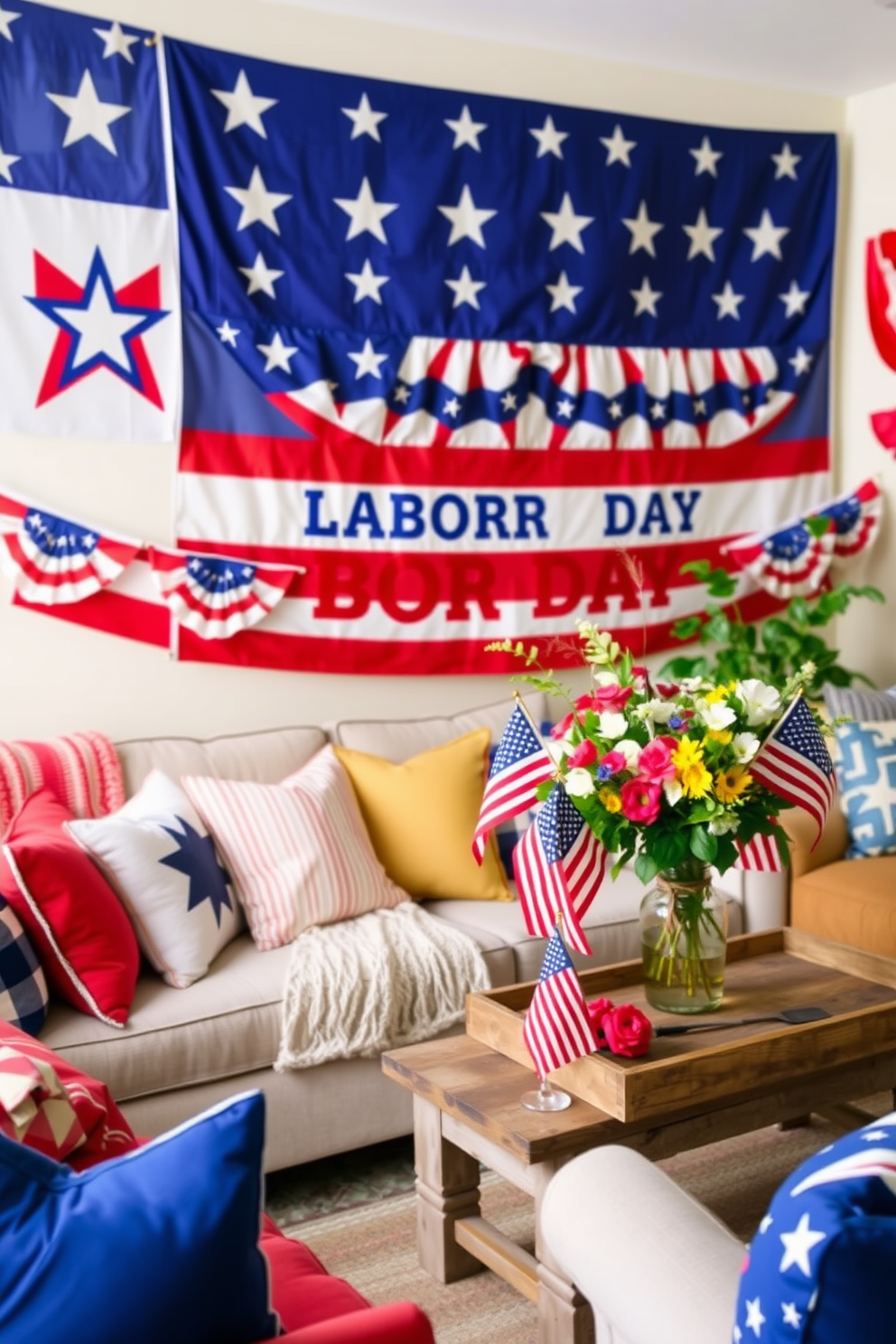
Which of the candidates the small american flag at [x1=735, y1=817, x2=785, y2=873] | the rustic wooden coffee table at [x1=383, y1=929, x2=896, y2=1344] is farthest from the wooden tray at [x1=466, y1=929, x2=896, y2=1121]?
the small american flag at [x1=735, y1=817, x2=785, y2=873]

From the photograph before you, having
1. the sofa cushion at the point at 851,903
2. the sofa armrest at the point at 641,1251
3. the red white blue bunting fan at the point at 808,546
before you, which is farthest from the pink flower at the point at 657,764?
the red white blue bunting fan at the point at 808,546

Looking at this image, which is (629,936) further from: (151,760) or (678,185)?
(678,185)

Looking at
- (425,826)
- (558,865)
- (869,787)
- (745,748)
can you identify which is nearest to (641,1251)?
(558,865)

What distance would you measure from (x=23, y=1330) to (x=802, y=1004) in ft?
5.65

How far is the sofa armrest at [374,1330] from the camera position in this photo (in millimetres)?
1142

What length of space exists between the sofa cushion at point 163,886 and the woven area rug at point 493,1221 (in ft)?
1.78

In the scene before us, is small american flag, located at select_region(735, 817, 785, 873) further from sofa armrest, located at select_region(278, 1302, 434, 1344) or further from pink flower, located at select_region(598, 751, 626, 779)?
sofa armrest, located at select_region(278, 1302, 434, 1344)

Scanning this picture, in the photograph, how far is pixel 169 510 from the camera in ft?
11.5

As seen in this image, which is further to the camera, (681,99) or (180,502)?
(681,99)

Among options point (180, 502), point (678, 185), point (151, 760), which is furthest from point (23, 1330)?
point (678, 185)

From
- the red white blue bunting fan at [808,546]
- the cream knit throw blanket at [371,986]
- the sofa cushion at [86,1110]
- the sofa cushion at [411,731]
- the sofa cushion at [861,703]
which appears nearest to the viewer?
the sofa cushion at [86,1110]

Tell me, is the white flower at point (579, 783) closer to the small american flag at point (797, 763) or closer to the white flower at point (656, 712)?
the white flower at point (656, 712)

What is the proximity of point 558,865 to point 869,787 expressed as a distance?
5.06 ft

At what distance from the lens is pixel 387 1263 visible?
2484 mm
